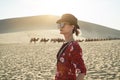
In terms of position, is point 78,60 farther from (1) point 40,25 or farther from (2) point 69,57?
(1) point 40,25

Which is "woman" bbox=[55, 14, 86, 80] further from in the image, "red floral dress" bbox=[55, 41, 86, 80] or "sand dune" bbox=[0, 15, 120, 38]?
"sand dune" bbox=[0, 15, 120, 38]

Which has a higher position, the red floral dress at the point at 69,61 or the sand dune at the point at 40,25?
the red floral dress at the point at 69,61

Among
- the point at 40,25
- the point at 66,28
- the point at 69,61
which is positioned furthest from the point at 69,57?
the point at 40,25

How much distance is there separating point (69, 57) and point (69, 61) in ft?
0.18

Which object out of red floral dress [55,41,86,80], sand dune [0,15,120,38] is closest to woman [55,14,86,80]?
red floral dress [55,41,86,80]

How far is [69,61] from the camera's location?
3.77 m

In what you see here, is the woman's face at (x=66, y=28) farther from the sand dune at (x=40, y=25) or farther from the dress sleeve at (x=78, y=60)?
the sand dune at (x=40, y=25)

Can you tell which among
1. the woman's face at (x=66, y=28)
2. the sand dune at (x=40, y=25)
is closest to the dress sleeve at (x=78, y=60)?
the woman's face at (x=66, y=28)

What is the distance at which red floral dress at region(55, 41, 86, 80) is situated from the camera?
3.67m

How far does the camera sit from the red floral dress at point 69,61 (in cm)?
367

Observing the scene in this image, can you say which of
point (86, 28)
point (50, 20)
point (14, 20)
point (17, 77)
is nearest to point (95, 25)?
point (86, 28)

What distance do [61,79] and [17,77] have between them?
8367mm

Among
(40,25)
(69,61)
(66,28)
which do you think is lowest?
(40,25)

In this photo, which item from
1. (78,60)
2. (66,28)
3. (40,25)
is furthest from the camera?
(40,25)
